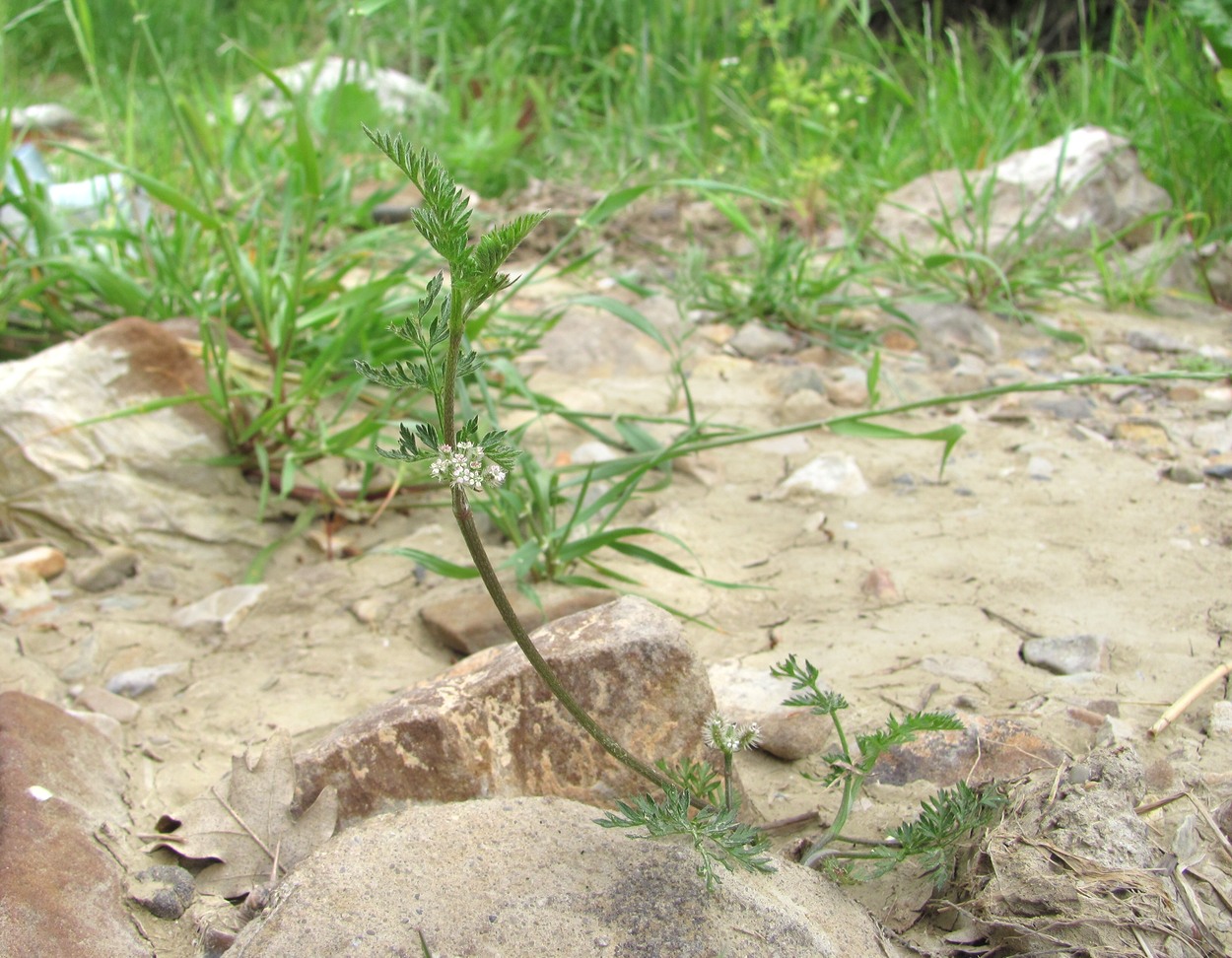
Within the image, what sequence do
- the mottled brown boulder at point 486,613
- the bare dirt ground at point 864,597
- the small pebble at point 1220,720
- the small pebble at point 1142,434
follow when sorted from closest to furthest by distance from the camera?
the small pebble at point 1220,720, the bare dirt ground at point 864,597, the mottled brown boulder at point 486,613, the small pebble at point 1142,434

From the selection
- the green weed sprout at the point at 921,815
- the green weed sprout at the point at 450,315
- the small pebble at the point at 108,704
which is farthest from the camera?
the small pebble at the point at 108,704

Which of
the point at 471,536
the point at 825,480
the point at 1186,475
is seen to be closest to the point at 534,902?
the point at 471,536

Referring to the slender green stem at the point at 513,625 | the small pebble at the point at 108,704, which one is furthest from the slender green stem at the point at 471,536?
the small pebble at the point at 108,704

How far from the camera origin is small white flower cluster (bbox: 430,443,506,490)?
0.81 m

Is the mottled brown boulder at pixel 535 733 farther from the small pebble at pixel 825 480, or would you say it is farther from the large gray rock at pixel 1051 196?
the large gray rock at pixel 1051 196

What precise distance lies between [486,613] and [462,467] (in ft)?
3.23

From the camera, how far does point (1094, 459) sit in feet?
7.27

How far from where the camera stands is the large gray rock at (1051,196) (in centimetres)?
322

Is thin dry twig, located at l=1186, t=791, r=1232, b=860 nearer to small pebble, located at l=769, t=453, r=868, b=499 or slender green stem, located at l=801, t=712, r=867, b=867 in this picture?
slender green stem, located at l=801, t=712, r=867, b=867

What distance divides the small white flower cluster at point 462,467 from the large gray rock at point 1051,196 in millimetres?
2572

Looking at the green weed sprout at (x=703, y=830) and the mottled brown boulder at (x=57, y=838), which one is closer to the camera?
the green weed sprout at (x=703, y=830)

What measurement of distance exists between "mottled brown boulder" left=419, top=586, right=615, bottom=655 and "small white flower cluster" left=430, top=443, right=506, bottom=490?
0.90 m

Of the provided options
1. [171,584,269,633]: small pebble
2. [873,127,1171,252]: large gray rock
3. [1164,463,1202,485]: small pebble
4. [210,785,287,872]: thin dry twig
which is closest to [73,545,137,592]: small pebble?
[171,584,269,633]: small pebble

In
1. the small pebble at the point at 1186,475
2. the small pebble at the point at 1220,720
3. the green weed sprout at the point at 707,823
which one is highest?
the green weed sprout at the point at 707,823
